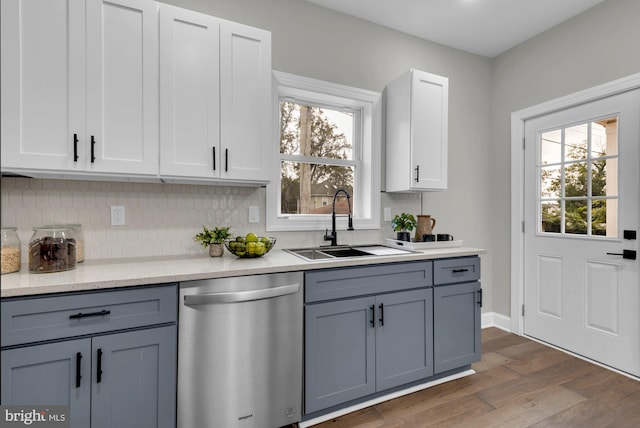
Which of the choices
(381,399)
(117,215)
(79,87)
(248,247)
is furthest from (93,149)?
(381,399)

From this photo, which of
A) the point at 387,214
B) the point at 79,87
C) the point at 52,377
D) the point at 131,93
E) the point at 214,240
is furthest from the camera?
the point at 387,214

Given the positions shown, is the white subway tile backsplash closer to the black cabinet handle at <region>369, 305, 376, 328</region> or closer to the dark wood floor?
the black cabinet handle at <region>369, 305, 376, 328</region>

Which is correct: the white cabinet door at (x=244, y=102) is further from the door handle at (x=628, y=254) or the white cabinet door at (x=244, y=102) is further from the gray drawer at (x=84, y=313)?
the door handle at (x=628, y=254)

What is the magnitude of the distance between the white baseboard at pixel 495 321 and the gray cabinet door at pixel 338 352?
1.95 meters

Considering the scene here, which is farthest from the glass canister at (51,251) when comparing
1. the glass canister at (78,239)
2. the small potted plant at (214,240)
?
the small potted plant at (214,240)

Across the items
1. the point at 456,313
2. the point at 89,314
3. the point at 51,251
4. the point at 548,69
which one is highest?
the point at 548,69

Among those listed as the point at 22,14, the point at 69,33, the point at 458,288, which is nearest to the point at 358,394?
the point at 458,288

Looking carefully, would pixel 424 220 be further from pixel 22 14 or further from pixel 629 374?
pixel 22 14

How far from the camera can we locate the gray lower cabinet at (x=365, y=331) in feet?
6.31

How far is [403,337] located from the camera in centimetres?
220

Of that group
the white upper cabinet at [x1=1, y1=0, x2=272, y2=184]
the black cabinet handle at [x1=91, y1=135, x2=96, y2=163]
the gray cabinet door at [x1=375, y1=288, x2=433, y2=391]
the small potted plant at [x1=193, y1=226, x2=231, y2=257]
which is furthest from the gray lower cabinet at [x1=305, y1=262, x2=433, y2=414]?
the black cabinet handle at [x1=91, y1=135, x2=96, y2=163]

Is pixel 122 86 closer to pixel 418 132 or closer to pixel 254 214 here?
pixel 254 214

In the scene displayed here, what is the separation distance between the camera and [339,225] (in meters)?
2.71

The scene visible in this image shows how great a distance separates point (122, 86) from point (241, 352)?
154 centimetres
